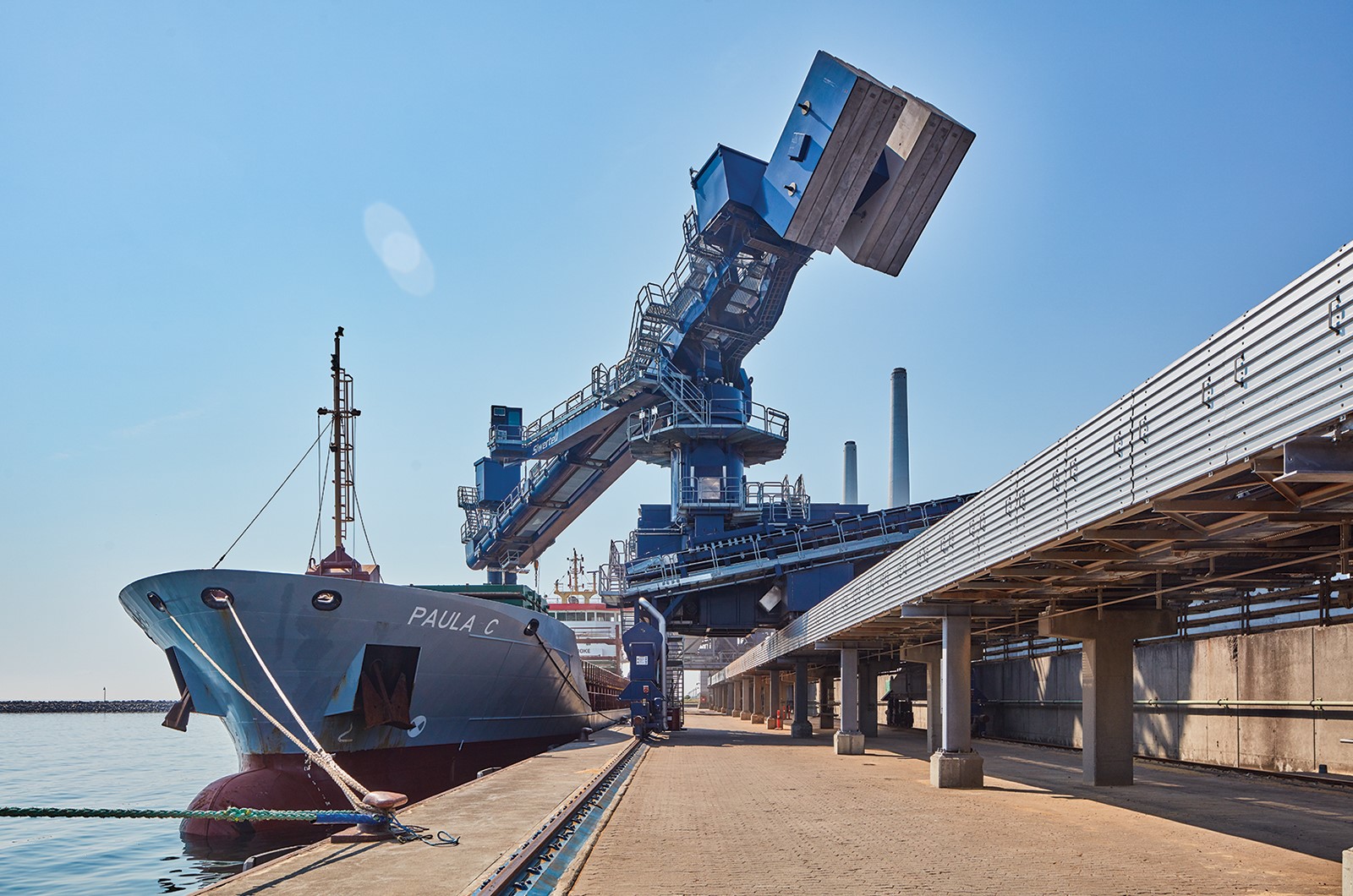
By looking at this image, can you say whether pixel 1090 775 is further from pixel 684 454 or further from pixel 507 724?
pixel 684 454

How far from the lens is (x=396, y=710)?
77.9 ft

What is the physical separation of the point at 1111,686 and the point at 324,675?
50.5ft

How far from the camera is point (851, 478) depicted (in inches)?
3821

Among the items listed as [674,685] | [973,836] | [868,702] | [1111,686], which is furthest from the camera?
[674,685]

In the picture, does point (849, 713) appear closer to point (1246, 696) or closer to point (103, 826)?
point (1246, 696)

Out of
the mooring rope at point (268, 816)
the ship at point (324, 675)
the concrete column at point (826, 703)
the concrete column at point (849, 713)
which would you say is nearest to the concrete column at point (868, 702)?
the concrete column at point (826, 703)

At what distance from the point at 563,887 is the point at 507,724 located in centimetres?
2115

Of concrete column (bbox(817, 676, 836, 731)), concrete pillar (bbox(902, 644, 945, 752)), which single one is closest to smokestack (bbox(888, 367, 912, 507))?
concrete column (bbox(817, 676, 836, 731))

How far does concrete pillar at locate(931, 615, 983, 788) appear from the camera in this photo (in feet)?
63.5

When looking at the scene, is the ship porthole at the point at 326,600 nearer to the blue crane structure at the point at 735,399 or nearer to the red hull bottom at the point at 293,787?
the red hull bottom at the point at 293,787

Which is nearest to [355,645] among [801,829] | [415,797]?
[415,797]

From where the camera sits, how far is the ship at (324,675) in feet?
70.9

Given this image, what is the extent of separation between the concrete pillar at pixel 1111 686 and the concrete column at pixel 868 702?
22.7 meters

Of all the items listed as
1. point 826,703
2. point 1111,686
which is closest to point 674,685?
point 826,703
